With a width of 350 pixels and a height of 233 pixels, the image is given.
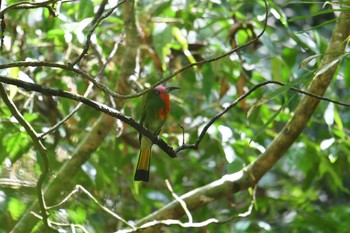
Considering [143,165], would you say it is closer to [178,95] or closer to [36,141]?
[36,141]

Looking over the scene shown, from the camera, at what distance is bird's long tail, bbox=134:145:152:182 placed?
3287 mm

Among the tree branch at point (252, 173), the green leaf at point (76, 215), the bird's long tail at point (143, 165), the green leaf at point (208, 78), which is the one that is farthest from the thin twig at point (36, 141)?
the green leaf at point (208, 78)

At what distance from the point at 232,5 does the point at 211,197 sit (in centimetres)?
114

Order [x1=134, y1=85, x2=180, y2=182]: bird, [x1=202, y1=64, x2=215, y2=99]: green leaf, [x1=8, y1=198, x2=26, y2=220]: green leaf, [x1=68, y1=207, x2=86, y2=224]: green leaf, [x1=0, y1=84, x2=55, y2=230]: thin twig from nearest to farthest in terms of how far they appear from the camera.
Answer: [x1=8, y1=198, x2=26, y2=220]: green leaf, [x1=0, y1=84, x2=55, y2=230]: thin twig, [x1=68, y1=207, x2=86, y2=224]: green leaf, [x1=134, y1=85, x2=180, y2=182]: bird, [x1=202, y1=64, x2=215, y2=99]: green leaf

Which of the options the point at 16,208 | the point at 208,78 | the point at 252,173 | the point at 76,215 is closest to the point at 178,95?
the point at 208,78

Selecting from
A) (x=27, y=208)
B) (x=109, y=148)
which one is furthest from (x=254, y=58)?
(x=27, y=208)

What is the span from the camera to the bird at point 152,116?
3.27m

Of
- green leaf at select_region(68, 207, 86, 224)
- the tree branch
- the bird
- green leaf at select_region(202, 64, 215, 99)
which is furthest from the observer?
green leaf at select_region(202, 64, 215, 99)

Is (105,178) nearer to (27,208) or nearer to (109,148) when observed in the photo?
(109,148)

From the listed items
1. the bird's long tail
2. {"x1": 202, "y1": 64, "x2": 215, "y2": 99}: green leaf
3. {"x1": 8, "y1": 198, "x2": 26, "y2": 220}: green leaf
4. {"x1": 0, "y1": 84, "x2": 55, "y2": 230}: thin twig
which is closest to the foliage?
{"x1": 202, "y1": 64, "x2": 215, "y2": 99}: green leaf

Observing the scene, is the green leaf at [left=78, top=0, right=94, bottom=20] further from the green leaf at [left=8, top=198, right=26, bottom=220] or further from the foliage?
the green leaf at [left=8, top=198, right=26, bottom=220]

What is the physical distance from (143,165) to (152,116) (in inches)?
8.7

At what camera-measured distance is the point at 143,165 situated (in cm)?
333

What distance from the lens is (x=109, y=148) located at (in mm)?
4352
